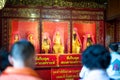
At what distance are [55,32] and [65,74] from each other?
1192 mm

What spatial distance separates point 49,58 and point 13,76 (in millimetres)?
5858

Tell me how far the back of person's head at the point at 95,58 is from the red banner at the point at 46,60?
5.64m

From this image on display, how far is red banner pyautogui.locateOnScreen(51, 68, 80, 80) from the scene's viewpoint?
802 centimetres

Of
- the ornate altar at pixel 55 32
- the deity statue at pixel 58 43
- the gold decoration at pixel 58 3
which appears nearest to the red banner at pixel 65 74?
the ornate altar at pixel 55 32

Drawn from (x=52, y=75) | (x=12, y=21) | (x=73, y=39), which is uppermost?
(x=12, y=21)

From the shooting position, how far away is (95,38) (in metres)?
8.59

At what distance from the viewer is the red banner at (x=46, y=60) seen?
7.89 meters

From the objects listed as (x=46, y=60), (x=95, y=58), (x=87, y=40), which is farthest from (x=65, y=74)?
(x=95, y=58)

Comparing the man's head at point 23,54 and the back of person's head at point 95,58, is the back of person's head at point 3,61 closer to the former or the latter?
the man's head at point 23,54

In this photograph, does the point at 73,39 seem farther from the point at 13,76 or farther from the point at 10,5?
the point at 13,76

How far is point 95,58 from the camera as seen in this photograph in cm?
229

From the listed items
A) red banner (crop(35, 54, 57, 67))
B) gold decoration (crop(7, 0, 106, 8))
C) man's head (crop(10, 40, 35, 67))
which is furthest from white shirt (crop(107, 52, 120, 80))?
gold decoration (crop(7, 0, 106, 8))

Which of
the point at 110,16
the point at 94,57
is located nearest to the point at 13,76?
the point at 94,57

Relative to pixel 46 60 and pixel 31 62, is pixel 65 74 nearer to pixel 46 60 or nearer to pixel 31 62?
pixel 46 60
